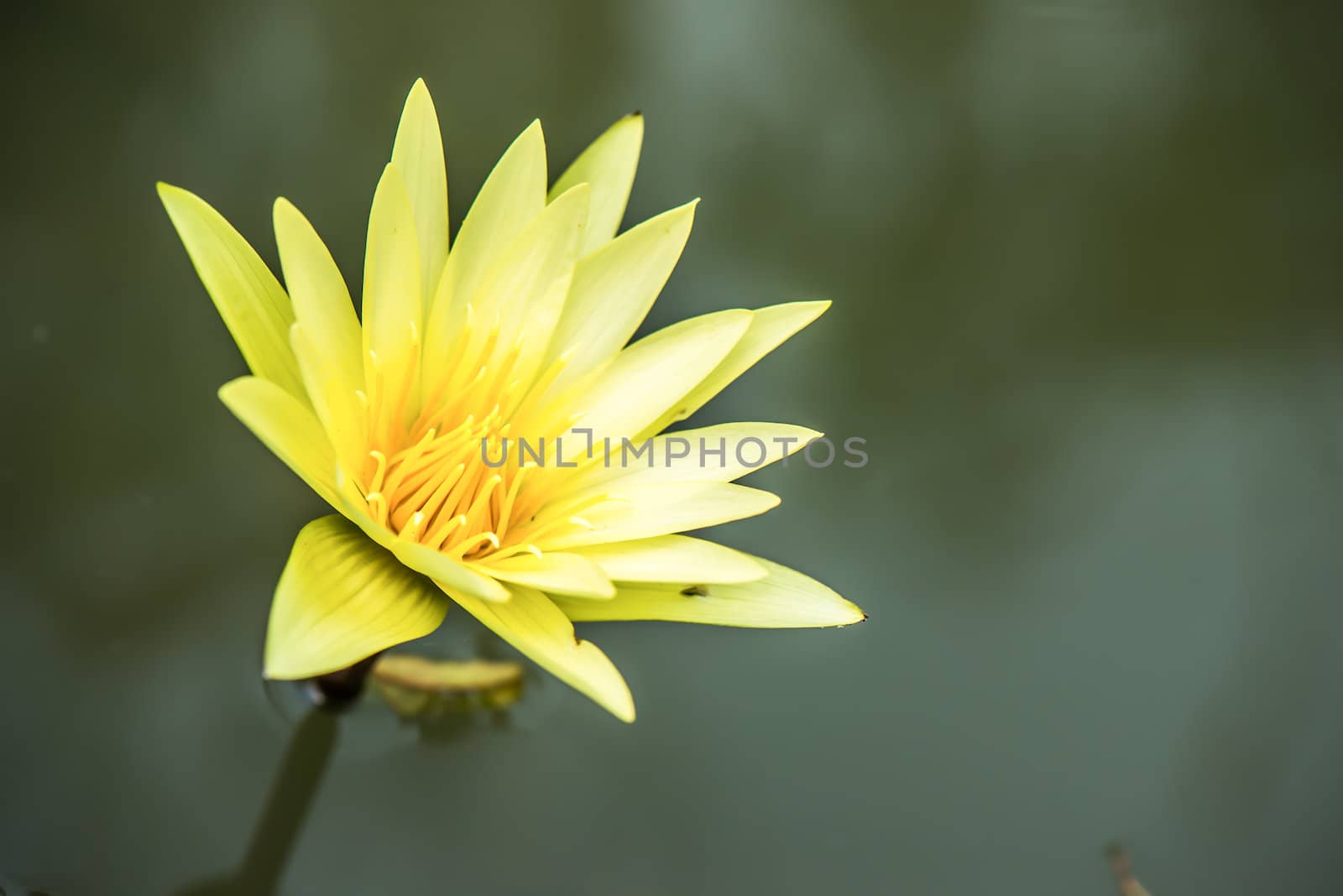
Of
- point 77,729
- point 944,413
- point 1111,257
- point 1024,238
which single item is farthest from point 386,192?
point 1111,257

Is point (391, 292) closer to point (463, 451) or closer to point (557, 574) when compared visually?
point (463, 451)

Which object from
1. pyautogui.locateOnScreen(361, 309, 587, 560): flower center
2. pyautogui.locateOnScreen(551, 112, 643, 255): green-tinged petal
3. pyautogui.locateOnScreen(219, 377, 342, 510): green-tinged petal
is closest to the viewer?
pyautogui.locateOnScreen(219, 377, 342, 510): green-tinged petal

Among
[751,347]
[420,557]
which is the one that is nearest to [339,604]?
[420,557]

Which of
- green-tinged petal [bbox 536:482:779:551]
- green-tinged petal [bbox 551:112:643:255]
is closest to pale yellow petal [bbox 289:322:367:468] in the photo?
green-tinged petal [bbox 536:482:779:551]

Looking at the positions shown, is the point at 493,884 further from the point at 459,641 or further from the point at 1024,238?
the point at 1024,238

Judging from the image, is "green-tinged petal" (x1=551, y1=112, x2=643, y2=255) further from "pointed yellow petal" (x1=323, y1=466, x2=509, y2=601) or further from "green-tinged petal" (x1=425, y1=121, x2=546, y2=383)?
"pointed yellow petal" (x1=323, y1=466, x2=509, y2=601)

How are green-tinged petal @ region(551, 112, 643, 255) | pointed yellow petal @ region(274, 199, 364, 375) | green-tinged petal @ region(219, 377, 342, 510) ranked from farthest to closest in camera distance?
green-tinged petal @ region(551, 112, 643, 255) < pointed yellow petal @ region(274, 199, 364, 375) < green-tinged petal @ region(219, 377, 342, 510)

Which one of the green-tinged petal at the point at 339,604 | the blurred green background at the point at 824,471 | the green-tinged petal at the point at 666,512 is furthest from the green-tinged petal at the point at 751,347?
the blurred green background at the point at 824,471
